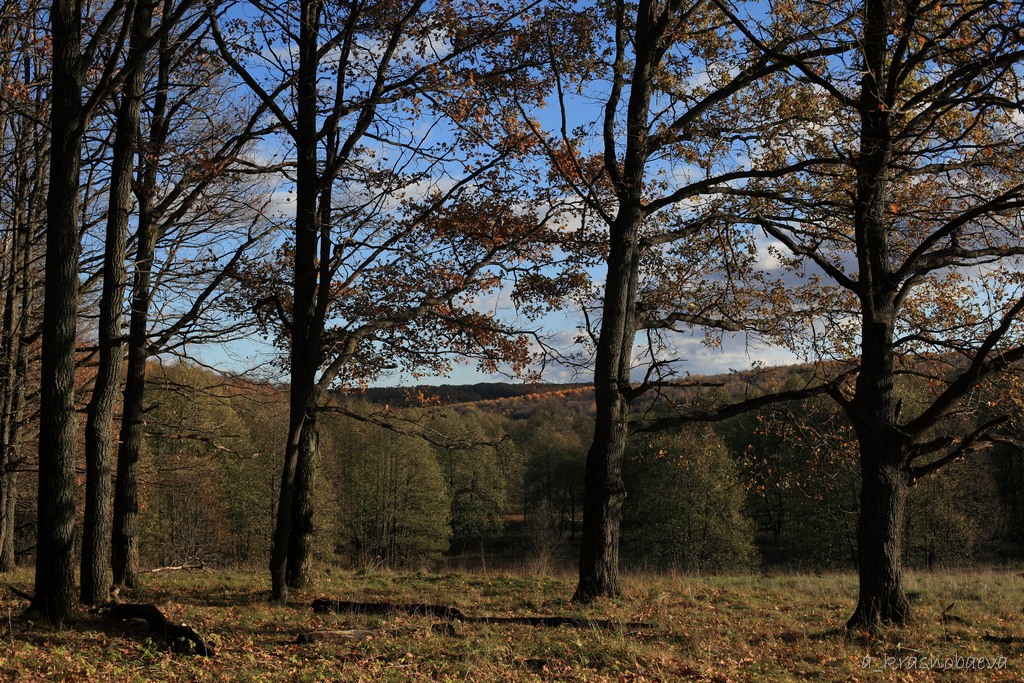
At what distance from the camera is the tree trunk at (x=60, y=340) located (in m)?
7.36

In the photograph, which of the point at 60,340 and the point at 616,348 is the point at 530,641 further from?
the point at 60,340

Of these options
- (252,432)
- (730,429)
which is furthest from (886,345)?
(730,429)

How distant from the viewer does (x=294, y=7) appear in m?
10.8

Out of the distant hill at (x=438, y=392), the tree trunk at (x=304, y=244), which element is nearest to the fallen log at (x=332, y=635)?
the tree trunk at (x=304, y=244)

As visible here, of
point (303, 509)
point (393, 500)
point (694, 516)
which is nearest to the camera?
point (303, 509)

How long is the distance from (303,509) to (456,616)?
4509 millimetres

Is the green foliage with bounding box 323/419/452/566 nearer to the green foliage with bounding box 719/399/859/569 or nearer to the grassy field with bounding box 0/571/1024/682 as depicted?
the green foliage with bounding box 719/399/859/569

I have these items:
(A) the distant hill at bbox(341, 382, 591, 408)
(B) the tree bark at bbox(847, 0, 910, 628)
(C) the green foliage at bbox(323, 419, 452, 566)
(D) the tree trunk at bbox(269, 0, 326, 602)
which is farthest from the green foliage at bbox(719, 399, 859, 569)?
(C) the green foliage at bbox(323, 419, 452, 566)

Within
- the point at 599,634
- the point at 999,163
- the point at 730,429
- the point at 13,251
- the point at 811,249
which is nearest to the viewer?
the point at 599,634

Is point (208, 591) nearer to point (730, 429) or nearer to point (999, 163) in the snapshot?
point (999, 163)

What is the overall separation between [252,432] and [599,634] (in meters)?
37.2

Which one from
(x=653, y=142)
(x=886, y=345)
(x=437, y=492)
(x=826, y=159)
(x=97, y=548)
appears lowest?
(x=437, y=492)

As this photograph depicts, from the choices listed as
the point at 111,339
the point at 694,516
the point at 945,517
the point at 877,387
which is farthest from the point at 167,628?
the point at 945,517

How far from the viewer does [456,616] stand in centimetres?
890
